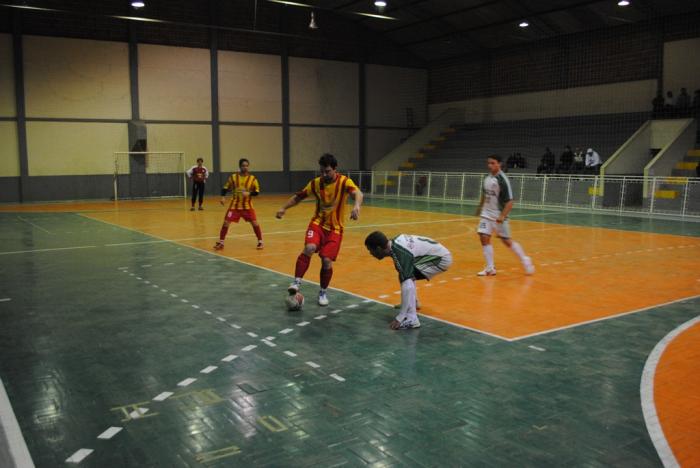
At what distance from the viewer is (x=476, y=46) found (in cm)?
3503

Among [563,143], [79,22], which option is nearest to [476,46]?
[563,143]

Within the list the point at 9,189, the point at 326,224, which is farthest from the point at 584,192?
the point at 9,189

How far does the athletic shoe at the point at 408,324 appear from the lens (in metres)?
6.96

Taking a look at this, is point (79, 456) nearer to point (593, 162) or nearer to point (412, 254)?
point (412, 254)

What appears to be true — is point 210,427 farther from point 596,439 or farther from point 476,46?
point 476,46

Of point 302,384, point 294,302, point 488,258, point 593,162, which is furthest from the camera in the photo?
point 593,162

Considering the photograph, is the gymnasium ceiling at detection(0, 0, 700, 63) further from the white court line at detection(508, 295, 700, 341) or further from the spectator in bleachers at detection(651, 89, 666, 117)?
the white court line at detection(508, 295, 700, 341)

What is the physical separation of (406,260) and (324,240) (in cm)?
163

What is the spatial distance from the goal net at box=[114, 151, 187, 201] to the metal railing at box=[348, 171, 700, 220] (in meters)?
11.2

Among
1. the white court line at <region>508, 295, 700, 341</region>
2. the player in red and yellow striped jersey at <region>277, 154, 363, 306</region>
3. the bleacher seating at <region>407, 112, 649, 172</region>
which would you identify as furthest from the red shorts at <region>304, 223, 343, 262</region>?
the bleacher seating at <region>407, 112, 649, 172</region>

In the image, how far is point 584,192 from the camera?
24000 millimetres

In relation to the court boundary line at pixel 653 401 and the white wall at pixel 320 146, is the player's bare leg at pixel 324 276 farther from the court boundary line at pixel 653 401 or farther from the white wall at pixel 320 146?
the white wall at pixel 320 146

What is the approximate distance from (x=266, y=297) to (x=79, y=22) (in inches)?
990

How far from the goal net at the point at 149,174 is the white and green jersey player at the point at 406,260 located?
24.9 meters
